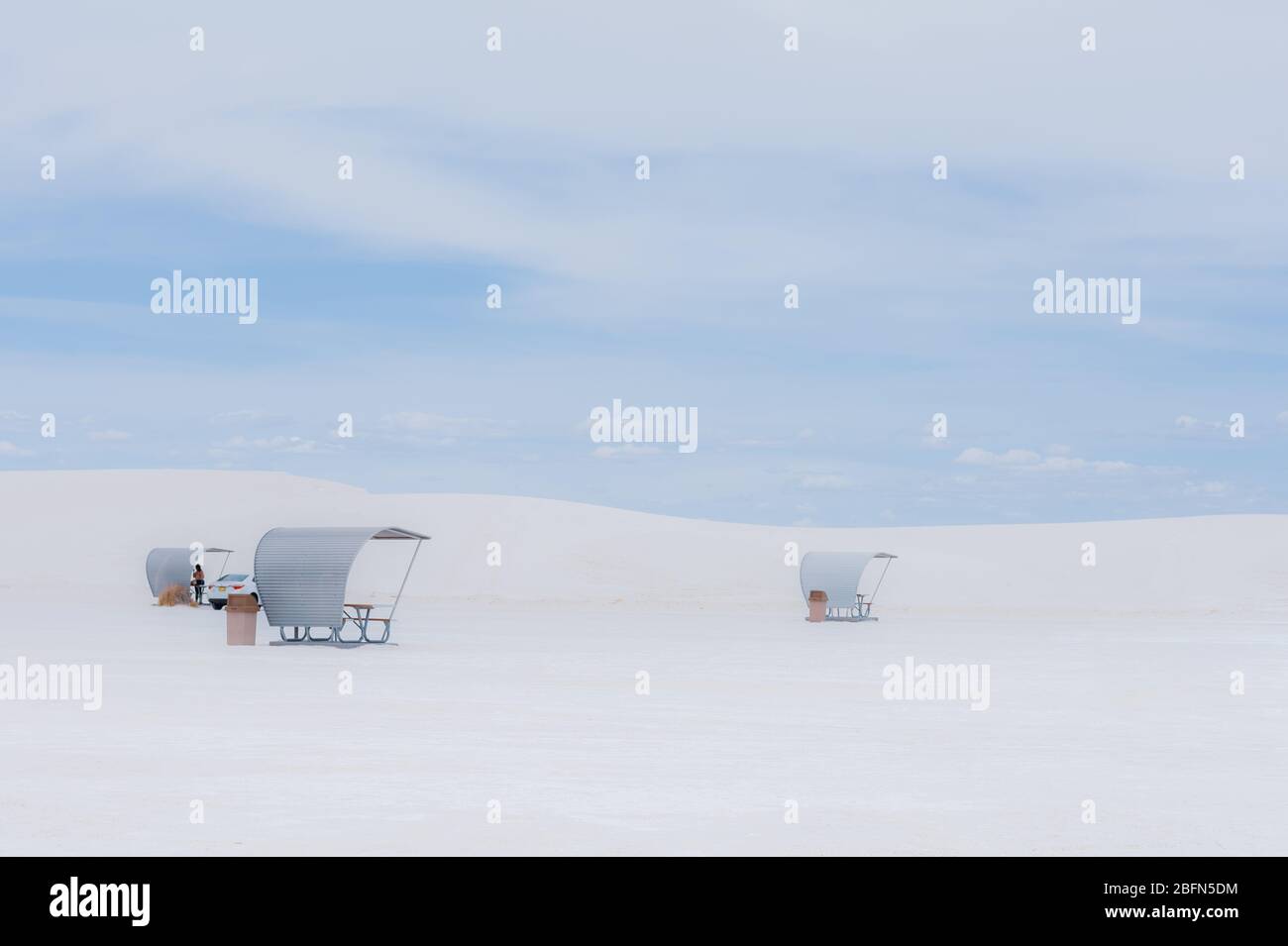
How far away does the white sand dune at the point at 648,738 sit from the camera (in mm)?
9703

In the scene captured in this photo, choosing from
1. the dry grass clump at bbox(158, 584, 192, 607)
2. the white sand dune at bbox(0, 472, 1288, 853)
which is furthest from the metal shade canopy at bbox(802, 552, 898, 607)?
the dry grass clump at bbox(158, 584, 192, 607)

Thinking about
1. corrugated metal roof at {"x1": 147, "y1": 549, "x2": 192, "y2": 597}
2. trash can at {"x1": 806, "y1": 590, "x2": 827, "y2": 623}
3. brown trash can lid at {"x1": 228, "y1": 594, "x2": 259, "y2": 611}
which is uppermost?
corrugated metal roof at {"x1": 147, "y1": 549, "x2": 192, "y2": 597}

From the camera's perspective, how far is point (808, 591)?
40.8 meters

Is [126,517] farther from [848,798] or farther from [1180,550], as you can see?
[848,798]

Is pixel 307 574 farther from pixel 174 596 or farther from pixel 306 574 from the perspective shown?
pixel 174 596

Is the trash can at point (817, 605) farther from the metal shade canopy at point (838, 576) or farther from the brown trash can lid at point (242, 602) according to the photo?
the brown trash can lid at point (242, 602)

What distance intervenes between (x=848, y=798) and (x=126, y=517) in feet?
248

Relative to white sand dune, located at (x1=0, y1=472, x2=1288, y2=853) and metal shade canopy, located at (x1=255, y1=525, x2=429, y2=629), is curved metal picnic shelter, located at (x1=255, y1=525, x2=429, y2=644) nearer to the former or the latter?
metal shade canopy, located at (x1=255, y1=525, x2=429, y2=629)

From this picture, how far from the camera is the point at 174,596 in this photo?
149 ft

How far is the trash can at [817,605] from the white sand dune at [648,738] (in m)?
1.21

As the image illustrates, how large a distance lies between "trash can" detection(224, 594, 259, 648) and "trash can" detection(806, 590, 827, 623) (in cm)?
1520

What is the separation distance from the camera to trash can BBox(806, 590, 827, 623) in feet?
125

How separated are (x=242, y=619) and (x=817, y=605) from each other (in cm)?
1584

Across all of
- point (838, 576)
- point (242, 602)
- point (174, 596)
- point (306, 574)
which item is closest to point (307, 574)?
point (306, 574)
